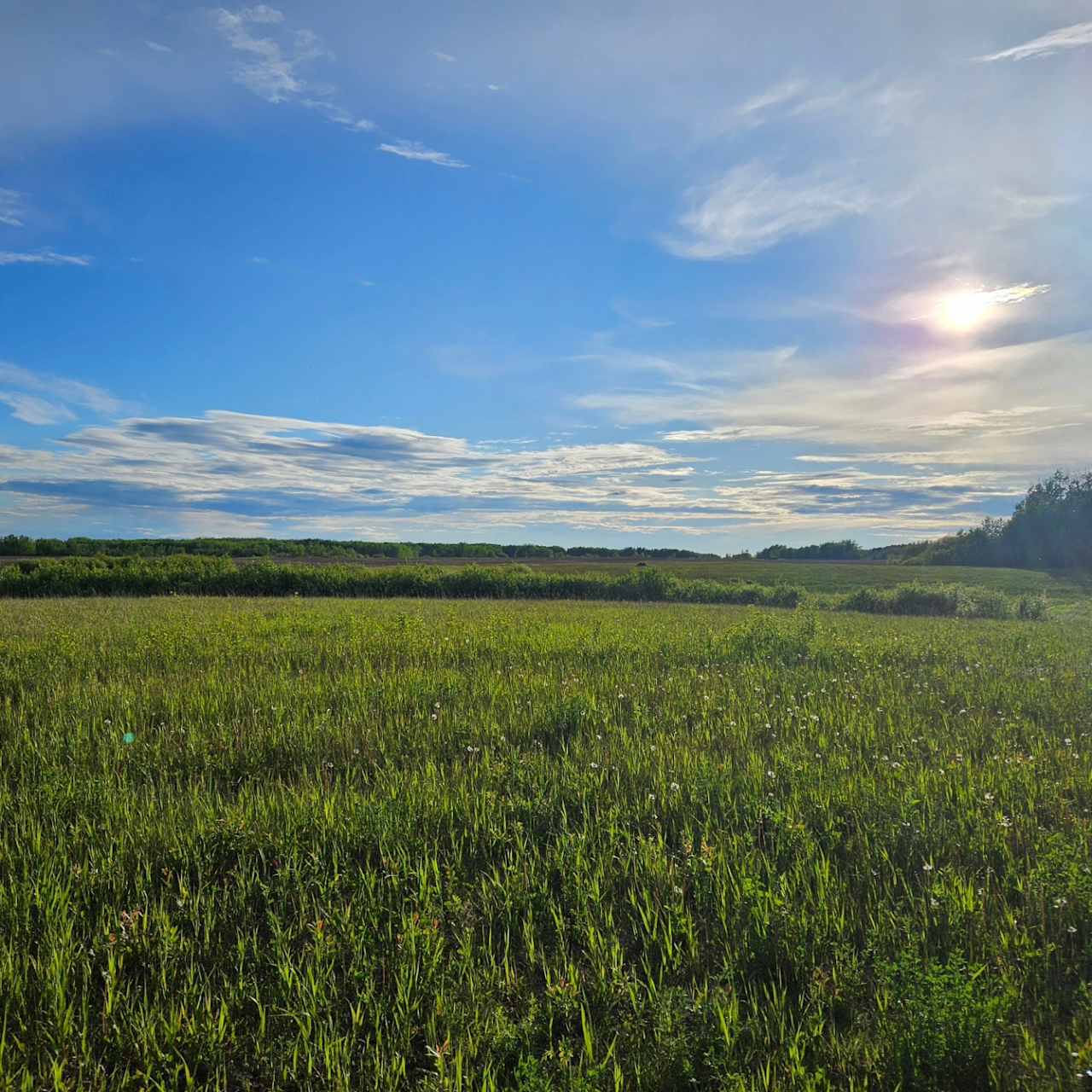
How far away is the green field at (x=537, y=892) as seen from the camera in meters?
3.01

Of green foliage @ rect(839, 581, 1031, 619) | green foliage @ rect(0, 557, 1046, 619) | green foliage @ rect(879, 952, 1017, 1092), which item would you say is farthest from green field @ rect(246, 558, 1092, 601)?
green foliage @ rect(879, 952, 1017, 1092)

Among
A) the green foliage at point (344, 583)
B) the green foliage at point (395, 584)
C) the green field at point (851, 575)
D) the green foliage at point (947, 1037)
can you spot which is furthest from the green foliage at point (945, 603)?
the green foliage at point (947, 1037)

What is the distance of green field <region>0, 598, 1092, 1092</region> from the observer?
9.86 feet

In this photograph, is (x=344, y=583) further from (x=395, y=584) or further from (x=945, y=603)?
(x=945, y=603)

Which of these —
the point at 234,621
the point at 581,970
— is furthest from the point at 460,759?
the point at 234,621

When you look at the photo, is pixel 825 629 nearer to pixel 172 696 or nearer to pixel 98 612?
pixel 172 696

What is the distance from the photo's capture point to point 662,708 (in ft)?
28.4

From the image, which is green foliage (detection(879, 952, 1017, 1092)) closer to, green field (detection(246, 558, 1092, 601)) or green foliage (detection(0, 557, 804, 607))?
green foliage (detection(0, 557, 804, 607))

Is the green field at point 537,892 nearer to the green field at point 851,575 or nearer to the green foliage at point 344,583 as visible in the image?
the green foliage at point 344,583

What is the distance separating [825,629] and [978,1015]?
52.6 ft

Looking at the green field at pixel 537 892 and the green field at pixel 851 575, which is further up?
the green field at pixel 851 575

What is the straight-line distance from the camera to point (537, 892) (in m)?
4.16

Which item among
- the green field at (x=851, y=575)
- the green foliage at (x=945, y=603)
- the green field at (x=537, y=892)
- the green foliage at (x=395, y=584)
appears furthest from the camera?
the green field at (x=851, y=575)

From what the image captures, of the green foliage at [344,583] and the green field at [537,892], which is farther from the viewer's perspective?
the green foliage at [344,583]
